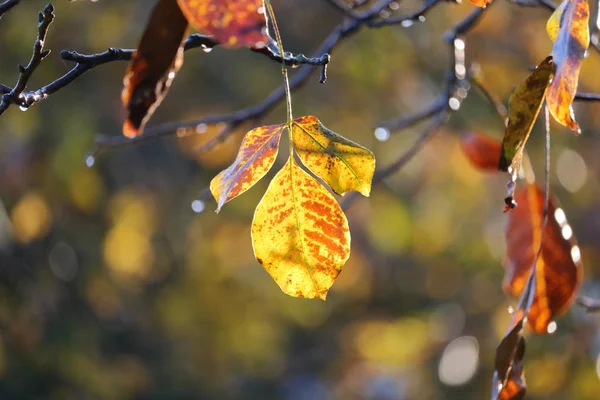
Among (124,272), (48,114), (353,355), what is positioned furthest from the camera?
(353,355)

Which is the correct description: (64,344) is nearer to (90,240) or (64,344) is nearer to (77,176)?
(90,240)

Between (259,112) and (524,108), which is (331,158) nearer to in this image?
(524,108)

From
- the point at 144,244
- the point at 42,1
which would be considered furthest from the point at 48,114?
the point at 144,244

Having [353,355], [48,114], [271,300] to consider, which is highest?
[48,114]

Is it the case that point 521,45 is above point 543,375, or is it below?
above

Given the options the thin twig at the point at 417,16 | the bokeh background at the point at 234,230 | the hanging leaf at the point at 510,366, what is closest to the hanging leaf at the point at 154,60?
the hanging leaf at the point at 510,366

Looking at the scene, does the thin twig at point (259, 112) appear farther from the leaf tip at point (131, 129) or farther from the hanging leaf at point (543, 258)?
the leaf tip at point (131, 129)

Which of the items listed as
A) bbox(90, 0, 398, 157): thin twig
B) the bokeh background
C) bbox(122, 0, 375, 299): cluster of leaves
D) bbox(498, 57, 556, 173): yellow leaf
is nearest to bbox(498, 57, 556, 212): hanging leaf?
bbox(498, 57, 556, 173): yellow leaf

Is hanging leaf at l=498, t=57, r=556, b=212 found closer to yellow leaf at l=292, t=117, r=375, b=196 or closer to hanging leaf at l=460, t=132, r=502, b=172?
yellow leaf at l=292, t=117, r=375, b=196
